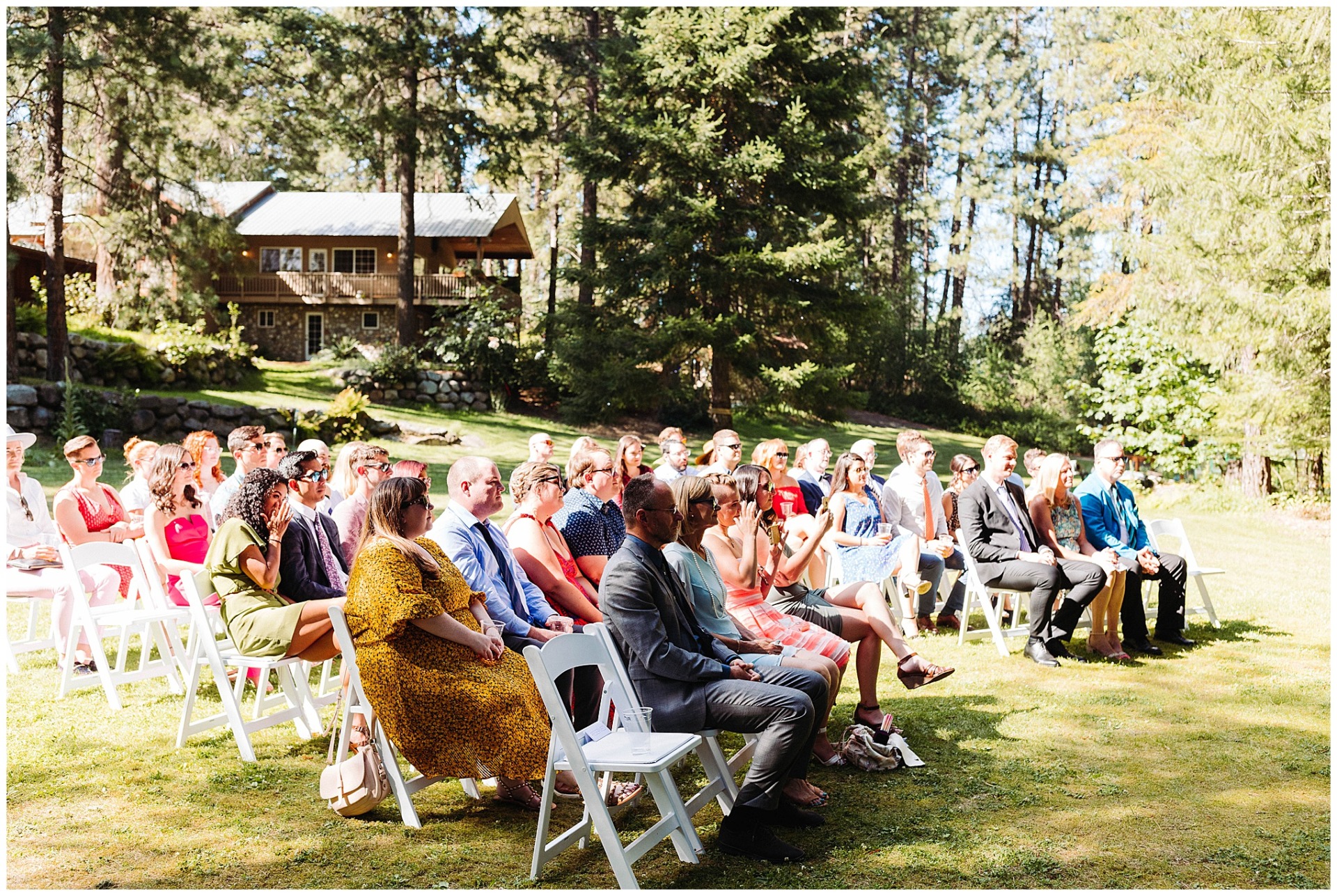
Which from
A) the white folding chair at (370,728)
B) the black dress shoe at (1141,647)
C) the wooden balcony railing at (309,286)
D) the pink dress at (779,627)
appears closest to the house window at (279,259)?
the wooden balcony railing at (309,286)

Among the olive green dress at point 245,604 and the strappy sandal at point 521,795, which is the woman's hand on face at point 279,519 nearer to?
the olive green dress at point 245,604

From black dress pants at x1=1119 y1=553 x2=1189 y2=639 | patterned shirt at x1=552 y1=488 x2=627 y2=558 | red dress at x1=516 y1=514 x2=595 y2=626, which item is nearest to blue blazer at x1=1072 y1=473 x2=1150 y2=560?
black dress pants at x1=1119 y1=553 x2=1189 y2=639

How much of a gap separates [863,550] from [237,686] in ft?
13.3

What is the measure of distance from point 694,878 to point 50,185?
18.7 meters

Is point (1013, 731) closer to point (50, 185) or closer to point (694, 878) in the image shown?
point (694, 878)

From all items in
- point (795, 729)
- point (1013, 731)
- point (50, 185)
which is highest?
point (50, 185)

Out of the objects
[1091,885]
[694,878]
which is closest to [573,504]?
[694,878]

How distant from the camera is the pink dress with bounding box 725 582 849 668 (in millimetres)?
4855

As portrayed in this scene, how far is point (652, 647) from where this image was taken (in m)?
3.81

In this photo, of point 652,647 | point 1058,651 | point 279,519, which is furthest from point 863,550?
point 279,519

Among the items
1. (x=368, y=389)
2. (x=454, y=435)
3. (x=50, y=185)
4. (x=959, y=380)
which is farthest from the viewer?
(x=959, y=380)

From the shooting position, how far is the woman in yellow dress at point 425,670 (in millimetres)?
3865

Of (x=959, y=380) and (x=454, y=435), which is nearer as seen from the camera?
(x=454, y=435)

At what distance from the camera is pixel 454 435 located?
831 inches
